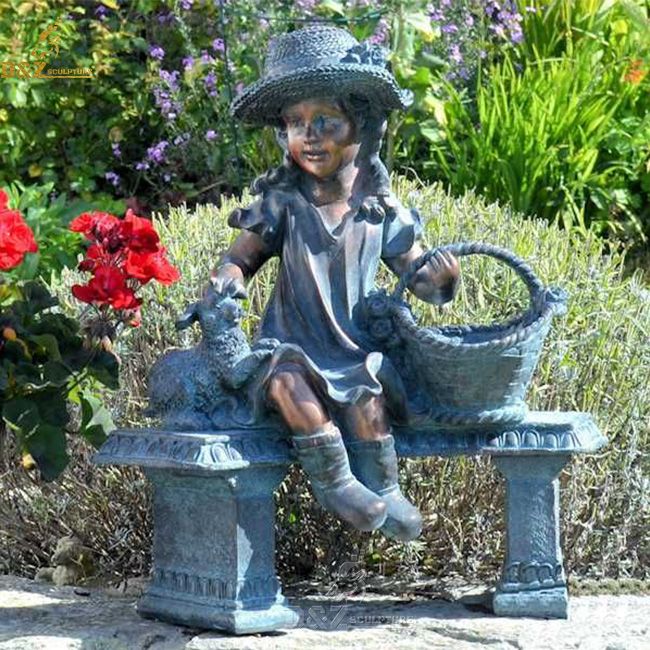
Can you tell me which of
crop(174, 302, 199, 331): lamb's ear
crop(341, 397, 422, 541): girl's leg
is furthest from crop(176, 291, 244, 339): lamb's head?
crop(341, 397, 422, 541): girl's leg

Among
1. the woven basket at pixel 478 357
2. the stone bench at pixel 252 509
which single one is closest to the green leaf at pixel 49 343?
the stone bench at pixel 252 509

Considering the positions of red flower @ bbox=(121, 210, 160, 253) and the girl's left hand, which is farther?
red flower @ bbox=(121, 210, 160, 253)

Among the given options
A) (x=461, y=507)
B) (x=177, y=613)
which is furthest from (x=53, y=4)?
(x=177, y=613)

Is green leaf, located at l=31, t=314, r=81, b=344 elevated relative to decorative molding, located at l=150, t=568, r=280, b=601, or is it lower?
elevated

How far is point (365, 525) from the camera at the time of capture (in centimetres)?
384

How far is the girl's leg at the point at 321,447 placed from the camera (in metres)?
3.84

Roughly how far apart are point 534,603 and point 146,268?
1268mm

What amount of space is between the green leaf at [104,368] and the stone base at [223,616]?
23.9 inches

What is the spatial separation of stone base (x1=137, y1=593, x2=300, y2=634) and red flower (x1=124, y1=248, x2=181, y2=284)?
31.1 inches

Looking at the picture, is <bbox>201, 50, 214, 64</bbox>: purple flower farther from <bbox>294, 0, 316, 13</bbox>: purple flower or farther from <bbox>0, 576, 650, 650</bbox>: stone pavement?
<bbox>0, 576, 650, 650</bbox>: stone pavement

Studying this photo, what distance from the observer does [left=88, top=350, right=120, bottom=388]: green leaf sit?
4.39 meters

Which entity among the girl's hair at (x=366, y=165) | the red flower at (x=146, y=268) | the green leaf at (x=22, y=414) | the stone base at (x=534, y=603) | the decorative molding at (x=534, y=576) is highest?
the girl's hair at (x=366, y=165)

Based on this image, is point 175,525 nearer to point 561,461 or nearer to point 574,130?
point 561,461

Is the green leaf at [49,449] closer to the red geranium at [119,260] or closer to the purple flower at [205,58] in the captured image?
the red geranium at [119,260]
